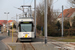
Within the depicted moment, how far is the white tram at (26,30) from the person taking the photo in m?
19.8

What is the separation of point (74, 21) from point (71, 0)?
298 inches

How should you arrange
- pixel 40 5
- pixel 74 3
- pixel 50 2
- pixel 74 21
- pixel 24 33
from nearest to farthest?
pixel 24 33 < pixel 74 3 < pixel 74 21 < pixel 50 2 < pixel 40 5

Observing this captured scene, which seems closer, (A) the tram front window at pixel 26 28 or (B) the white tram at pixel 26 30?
(B) the white tram at pixel 26 30

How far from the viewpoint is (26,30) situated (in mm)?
19969

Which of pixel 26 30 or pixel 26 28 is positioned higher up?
pixel 26 28

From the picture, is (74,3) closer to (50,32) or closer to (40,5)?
(50,32)

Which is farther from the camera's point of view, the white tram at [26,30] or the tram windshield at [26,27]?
the tram windshield at [26,27]

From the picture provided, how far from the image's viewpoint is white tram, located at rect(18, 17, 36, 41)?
19.8 m

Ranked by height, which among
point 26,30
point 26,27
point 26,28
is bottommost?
point 26,30

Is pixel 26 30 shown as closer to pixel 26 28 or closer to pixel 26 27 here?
pixel 26 28

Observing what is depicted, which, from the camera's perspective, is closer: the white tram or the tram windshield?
the white tram

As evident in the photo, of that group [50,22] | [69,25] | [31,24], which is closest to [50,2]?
[50,22]

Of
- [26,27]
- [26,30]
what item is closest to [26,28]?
[26,27]

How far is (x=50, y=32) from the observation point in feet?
129
